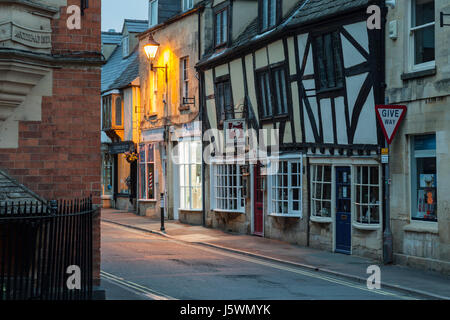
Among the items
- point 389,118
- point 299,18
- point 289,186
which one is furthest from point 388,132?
point 299,18

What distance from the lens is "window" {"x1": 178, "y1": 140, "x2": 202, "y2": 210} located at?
1042 inches

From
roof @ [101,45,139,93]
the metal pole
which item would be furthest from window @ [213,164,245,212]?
roof @ [101,45,139,93]

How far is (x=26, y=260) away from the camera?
9.30 m

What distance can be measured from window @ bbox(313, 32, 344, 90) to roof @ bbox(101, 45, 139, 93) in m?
15.2

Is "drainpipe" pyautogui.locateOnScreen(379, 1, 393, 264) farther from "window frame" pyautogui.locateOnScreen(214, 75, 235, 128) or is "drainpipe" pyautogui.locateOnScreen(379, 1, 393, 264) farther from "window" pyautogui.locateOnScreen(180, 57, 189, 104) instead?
"window" pyautogui.locateOnScreen(180, 57, 189, 104)

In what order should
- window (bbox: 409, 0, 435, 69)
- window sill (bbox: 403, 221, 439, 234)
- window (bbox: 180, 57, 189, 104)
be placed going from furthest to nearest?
1. window (bbox: 180, 57, 189, 104)
2. window (bbox: 409, 0, 435, 69)
3. window sill (bbox: 403, 221, 439, 234)

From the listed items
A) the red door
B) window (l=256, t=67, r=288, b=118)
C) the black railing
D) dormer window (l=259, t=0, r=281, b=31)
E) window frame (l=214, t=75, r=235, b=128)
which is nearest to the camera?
the black railing

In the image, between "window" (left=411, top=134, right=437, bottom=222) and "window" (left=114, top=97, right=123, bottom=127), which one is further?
"window" (left=114, top=97, right=123, bottom=127)

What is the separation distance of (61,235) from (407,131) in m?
8.81

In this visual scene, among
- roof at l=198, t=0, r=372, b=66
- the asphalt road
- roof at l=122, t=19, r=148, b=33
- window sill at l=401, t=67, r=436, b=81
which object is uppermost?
roof at l=122, t=19, r=148, b=33

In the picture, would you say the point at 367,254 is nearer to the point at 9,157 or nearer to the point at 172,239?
the point at 172,239

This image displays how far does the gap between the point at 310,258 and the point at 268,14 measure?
8.39 metres

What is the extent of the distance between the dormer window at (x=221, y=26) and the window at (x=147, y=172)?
6.94m

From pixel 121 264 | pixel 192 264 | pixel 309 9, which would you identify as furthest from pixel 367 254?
pixel 309 9
